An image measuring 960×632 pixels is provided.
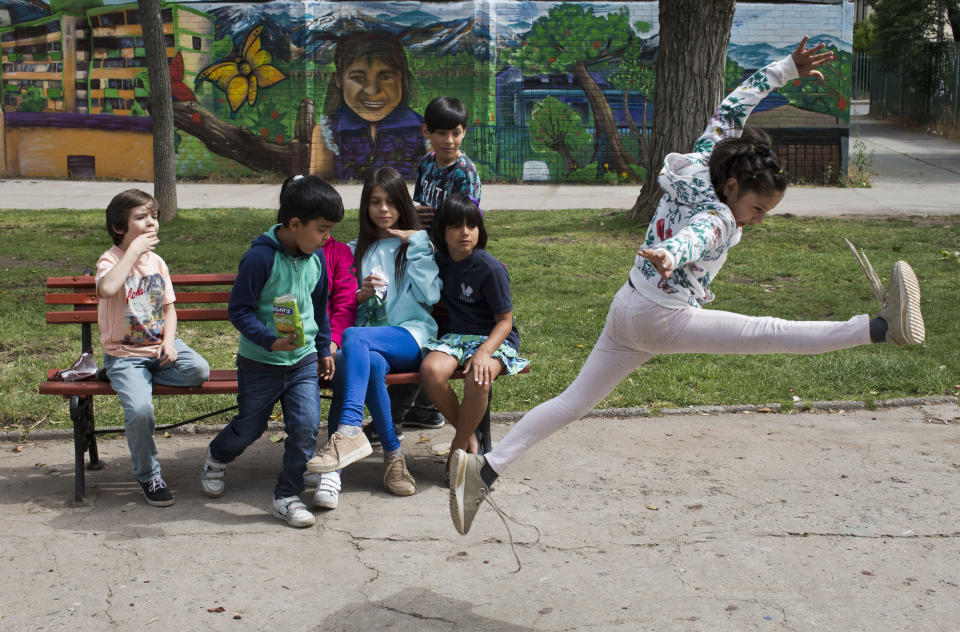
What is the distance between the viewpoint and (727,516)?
4.18 m

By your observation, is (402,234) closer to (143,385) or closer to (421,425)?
(421,425)

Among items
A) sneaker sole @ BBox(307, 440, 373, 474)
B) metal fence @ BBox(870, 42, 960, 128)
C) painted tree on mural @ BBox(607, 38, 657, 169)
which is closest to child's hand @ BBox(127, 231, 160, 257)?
sneaker sole @ BBox(307, 440, 373, 474)

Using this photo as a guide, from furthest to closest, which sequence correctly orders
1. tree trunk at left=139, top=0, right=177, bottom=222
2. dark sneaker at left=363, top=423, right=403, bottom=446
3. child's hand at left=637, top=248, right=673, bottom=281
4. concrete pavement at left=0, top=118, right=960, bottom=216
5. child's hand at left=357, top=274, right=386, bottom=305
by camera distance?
1. concrete pavement at left=0, top=118, right=960, bottom=216
2. tree trunk at left=139, top=0, right=177, bottom=222
3. dark sneaker at left=363, top=423, right=403, bottom=446
4. child's hand at left=357, top=274, right=386, bottom=305
5. child's hand at left=637, top=248, right=673, bottom=281

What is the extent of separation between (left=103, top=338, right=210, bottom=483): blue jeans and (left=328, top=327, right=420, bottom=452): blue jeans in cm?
64

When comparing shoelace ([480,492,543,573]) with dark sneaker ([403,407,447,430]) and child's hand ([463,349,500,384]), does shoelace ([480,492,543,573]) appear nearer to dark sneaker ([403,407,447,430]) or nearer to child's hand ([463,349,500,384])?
child's hand ([463,349,500,384])

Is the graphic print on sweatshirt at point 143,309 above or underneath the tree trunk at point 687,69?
underneath

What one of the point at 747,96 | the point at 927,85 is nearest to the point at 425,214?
the point at 747,96

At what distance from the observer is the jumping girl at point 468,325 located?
4.52 m

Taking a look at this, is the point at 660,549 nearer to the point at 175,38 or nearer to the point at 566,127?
the point at 566,127

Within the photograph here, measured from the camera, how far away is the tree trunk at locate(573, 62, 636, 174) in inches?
738

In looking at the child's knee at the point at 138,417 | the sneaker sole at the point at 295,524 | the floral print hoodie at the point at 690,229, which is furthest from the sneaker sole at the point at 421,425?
the floral print hoodie at the point at 690,229

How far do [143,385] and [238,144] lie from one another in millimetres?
15728

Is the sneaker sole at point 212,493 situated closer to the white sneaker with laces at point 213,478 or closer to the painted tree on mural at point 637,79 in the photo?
the white sneaker with laces at point 213,478

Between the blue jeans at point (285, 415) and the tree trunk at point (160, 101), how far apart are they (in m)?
8.26
